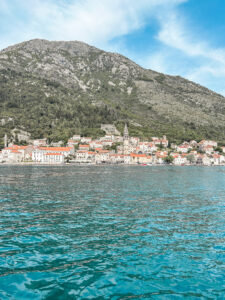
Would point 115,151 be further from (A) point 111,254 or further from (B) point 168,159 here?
(A) point 111,254

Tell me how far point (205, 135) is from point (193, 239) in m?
197

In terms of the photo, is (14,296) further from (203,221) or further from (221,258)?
(203,221)

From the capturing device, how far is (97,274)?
8.60 m

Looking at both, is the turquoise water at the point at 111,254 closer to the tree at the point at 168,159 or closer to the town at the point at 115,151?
the town at the point at 115,151

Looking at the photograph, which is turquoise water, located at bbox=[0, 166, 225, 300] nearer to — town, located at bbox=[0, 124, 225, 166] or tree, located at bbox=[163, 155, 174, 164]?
town, located at bbox=[0, 124, 225, 166]

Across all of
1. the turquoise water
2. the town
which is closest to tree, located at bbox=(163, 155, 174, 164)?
the town

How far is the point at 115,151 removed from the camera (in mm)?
163500

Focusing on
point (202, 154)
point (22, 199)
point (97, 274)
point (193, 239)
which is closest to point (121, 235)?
point (193, 239)

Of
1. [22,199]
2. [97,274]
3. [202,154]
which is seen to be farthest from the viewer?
[202,154]

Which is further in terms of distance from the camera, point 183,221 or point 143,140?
point 143,140

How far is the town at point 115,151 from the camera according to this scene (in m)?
137

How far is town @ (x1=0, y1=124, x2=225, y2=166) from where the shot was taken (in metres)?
137

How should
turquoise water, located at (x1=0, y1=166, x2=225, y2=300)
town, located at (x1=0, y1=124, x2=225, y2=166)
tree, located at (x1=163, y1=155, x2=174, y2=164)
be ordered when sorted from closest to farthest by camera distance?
turquoise water, located at (x1=0, y1=166, x2=225, y2=300)
town, located at (x1=0, y1=124, x2=225, y2=166)
tree, located at (x1=163, y1=155, x2=174, y2=164)

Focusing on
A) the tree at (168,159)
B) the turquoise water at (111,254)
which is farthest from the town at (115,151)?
the turquoise water at (111,254)
